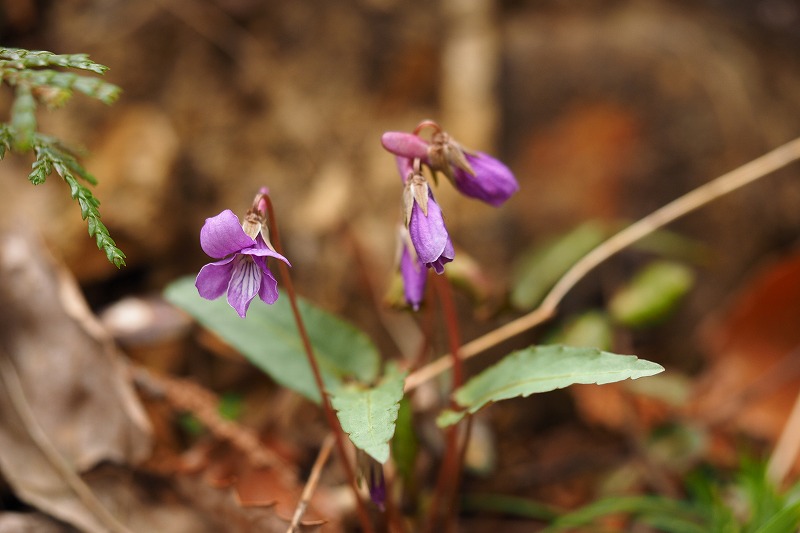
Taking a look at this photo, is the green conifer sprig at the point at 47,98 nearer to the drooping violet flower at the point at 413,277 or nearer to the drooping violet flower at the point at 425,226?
the drooping violet flower at the point at 425,226

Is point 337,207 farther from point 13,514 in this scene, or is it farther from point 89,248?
point 13,514

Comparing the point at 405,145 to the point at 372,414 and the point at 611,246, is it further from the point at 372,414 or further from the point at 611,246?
the point at 611,246

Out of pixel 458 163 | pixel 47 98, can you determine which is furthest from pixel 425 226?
pixel 47 98

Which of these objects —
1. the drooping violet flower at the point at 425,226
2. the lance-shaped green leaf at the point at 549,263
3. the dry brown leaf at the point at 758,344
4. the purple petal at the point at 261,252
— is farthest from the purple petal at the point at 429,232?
the dry brown leaf at the point at 758,344

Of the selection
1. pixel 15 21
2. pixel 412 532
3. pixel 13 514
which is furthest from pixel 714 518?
pixel 15 21

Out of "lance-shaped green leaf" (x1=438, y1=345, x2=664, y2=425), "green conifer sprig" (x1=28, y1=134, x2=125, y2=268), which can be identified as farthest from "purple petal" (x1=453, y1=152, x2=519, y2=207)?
"green conifer sprig" (x1=28, y1=134, x2=125, y2=268)

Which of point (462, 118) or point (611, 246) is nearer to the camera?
point (611, 246)
